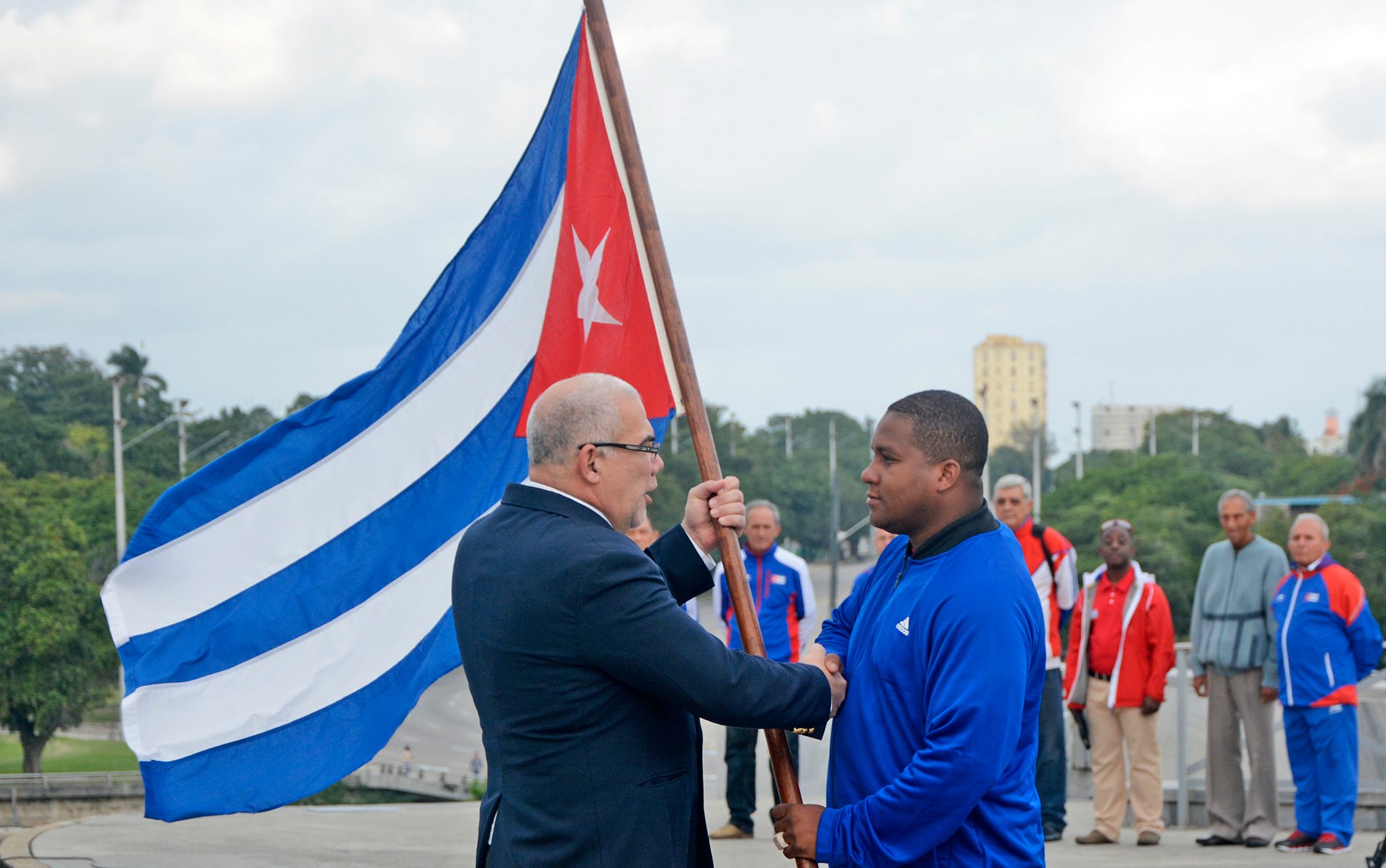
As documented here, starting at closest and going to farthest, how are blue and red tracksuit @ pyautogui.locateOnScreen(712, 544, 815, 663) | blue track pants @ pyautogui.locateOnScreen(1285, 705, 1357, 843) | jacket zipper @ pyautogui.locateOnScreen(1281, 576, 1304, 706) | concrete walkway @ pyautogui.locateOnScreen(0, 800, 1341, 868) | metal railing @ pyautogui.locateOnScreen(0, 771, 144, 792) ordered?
concrete walkway @ pyautogui.locateOnScreen(0, 800, 1341, 868), blue track pants @ pyautogui.locateOnScreen(1285, 705, 1357, 843), jacket zipper @ pyautogui.locateOnScreen(1281, 576, 1304, 706), blue and red tracksuit @ pyautogui.locateOnScreen(712, 544, 815, 663), metal railing @ pyautogui.locateOnScreen(0, 771, 144, 792)

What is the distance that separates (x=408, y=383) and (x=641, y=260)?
3.99ft

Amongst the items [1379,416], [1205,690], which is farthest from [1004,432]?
[1205,690]

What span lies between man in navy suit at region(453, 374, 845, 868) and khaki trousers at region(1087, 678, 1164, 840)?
590cm

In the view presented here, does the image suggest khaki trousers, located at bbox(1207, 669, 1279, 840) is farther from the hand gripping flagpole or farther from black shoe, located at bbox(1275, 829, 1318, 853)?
the hand gripping flagpole

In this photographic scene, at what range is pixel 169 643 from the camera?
4750mm

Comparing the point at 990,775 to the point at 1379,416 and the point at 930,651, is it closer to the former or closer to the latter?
the point at 930,651

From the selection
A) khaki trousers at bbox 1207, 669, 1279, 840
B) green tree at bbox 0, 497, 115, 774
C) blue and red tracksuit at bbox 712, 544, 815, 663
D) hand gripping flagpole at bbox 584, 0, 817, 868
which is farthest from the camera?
green tree at bbox 0, 497, 115, 774

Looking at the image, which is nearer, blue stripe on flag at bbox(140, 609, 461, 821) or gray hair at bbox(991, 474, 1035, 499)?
blue stripe on flag at bbox(140, 609, 461, 821)

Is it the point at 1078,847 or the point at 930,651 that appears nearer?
the point at 930,651

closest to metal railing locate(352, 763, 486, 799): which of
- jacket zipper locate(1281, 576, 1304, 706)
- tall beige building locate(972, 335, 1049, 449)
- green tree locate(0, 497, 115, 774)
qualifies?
green tree locate(0, 497, 115, 774)

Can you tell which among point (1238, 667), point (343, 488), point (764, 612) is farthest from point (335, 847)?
point (1238, 667)

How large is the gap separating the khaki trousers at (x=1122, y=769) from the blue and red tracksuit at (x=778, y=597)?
200cm

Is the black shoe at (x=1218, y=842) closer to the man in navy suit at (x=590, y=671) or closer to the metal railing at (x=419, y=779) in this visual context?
the man in navy suit at (x=590, y=671)

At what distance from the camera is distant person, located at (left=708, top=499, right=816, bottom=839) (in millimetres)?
8477
